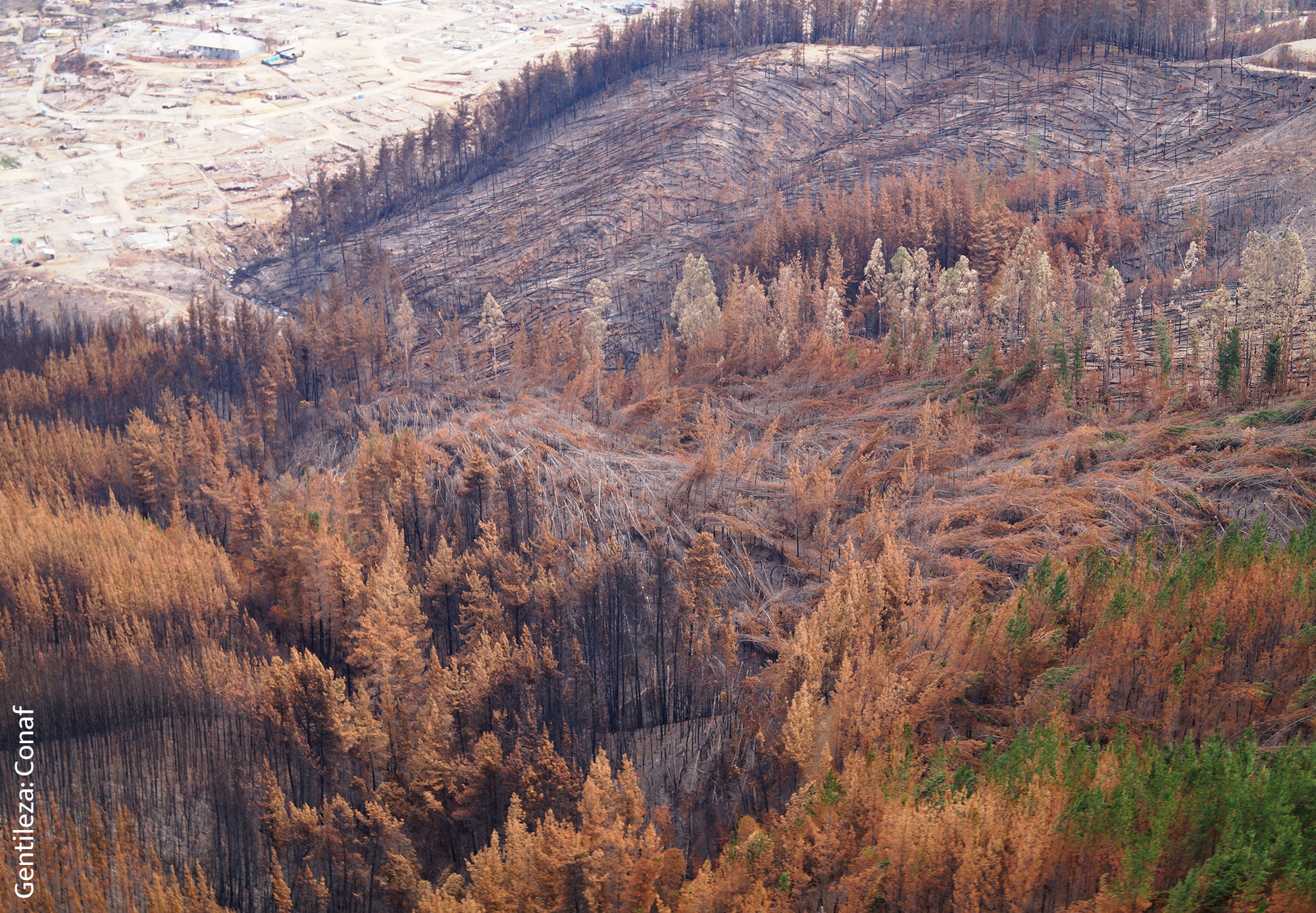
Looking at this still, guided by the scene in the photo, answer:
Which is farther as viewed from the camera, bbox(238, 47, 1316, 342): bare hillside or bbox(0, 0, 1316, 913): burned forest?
bbox(238, 47, 1316, 342): bare hillside

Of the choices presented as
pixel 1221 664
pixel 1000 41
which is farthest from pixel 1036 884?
pixel 1000 41

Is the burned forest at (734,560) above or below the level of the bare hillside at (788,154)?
below

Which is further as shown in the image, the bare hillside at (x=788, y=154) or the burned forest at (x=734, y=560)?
the bare hillside at (x=788, y=154)

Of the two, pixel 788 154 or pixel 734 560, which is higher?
pixel 788 154

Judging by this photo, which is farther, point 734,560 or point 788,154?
point 788,154

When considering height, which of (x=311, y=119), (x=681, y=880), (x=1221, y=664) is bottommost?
(x=681, y=880)

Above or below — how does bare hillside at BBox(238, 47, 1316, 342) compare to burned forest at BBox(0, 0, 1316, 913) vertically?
above

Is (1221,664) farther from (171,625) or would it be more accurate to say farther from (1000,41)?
(1000,41)

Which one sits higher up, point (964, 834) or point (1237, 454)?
point (1237, 454)
